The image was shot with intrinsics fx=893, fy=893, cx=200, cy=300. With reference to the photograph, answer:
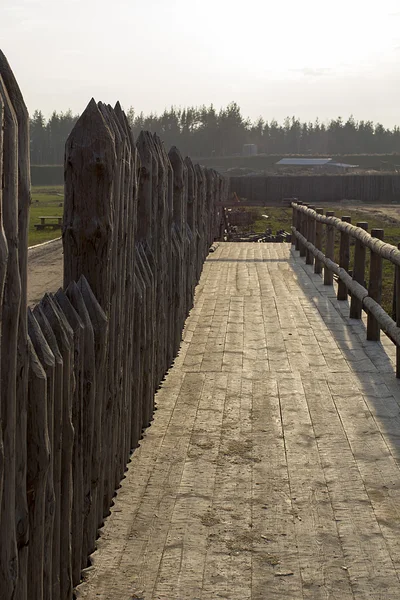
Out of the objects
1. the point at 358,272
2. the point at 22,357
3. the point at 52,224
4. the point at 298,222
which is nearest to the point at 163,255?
the point at 358,272

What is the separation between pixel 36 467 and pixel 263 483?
1.66 m

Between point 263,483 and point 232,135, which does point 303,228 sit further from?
point 232,135

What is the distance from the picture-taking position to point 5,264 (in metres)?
2.20

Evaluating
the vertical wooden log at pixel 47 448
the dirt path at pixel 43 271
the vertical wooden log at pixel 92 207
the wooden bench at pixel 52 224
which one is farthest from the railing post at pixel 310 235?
the wooden bench at pixel 52 224

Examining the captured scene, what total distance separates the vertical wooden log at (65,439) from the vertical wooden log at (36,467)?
0.98 ft

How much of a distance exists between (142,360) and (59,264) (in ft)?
40.2

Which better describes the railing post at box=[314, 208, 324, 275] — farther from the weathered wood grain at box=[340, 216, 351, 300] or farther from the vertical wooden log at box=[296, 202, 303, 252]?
the vertical wooden log at box=[296, 202, 303, 252]

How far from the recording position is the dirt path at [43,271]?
1284cm

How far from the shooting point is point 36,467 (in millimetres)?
2602

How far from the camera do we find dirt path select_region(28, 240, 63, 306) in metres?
12.8

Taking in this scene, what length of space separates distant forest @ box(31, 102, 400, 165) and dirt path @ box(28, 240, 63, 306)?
5224 inches

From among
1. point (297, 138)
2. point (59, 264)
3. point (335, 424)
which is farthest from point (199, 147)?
point (335, 424)

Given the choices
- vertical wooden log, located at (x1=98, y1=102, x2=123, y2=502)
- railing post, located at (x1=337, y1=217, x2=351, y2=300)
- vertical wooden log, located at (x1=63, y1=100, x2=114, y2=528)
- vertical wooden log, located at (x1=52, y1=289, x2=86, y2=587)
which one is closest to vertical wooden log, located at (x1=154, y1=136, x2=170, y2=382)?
vertical wooden log, located at (x1=98, y1=102, x2=123, y2=502)

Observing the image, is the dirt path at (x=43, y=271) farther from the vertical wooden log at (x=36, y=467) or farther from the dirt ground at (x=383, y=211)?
the dirt ground at (x=383, y=211)
